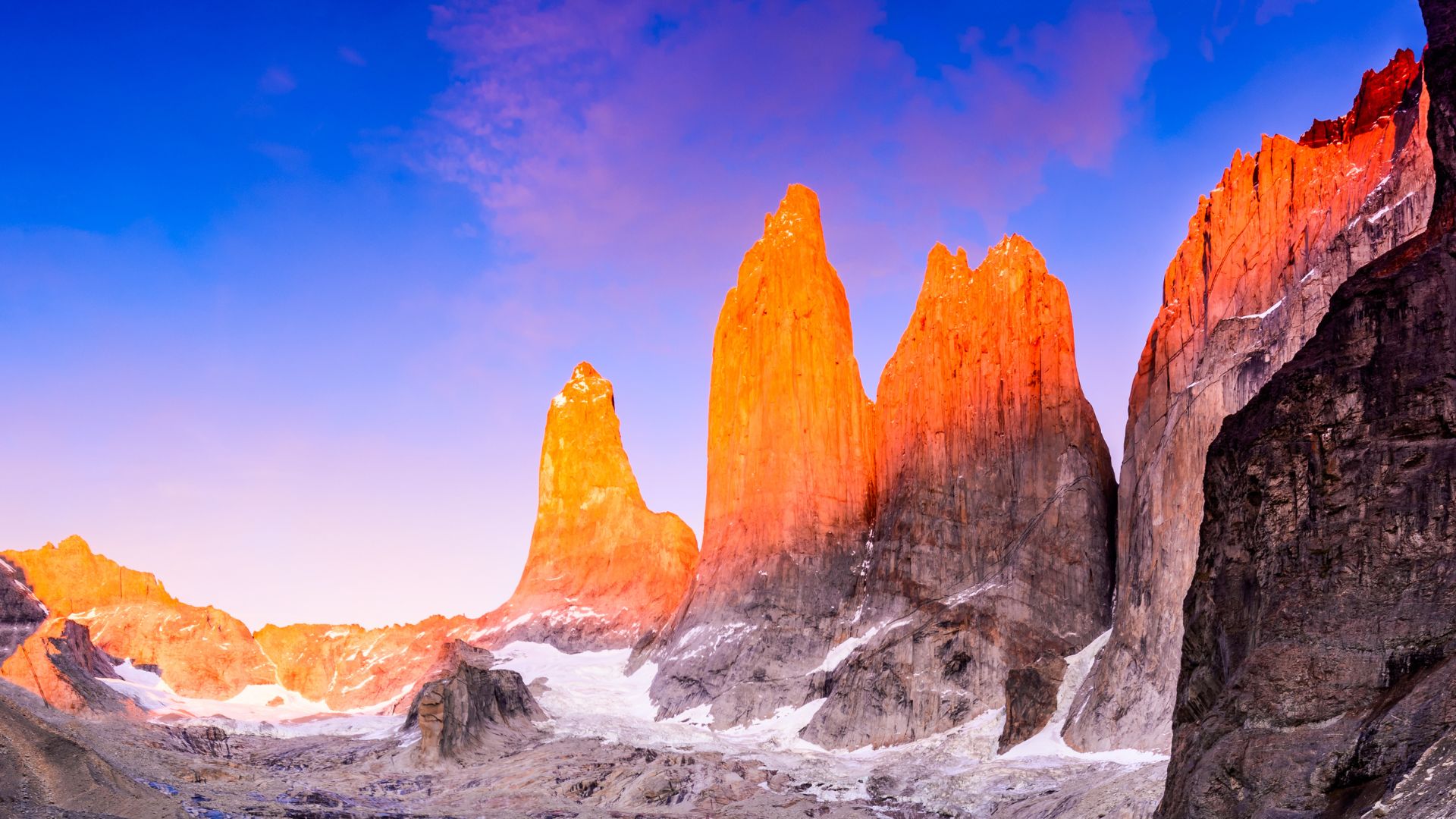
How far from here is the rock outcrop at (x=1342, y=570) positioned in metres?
21.1

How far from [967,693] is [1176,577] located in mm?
17114

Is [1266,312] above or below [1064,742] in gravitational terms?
above

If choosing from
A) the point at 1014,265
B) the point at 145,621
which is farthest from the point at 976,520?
the point at 145,621

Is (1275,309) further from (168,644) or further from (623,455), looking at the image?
(168,644)

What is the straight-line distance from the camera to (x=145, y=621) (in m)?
124

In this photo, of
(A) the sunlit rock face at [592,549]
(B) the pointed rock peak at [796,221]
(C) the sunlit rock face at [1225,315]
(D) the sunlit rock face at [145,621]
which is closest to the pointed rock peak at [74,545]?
(D) the sunlit rock face at [145,621]

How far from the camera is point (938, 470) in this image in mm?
94562

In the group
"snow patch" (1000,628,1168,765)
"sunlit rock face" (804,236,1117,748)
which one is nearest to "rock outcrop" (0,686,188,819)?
"snow patch" (1000,628,1168,765)

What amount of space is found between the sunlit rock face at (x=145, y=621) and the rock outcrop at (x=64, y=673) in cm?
1161

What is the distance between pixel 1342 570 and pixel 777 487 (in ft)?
267

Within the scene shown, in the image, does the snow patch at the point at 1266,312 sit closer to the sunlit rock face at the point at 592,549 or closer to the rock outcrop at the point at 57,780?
the rock outcrop at the point at 57,780

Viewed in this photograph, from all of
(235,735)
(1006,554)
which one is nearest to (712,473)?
(1006,554)

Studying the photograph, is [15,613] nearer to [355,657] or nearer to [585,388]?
[355,657]

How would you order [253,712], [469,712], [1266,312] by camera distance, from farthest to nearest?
[253,712] < [469,712] < [1266,312]
